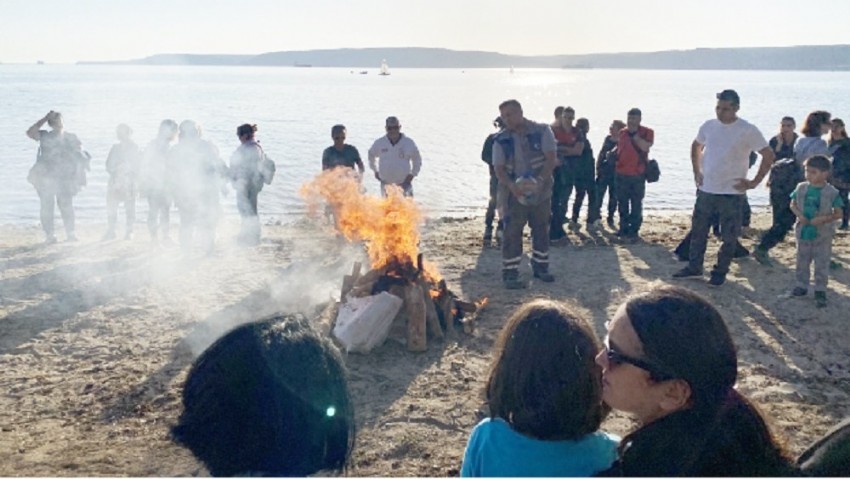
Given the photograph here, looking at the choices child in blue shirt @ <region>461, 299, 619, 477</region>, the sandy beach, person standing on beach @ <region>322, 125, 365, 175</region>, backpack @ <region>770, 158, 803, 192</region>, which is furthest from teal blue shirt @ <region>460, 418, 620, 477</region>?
person standing on beach @ <region>322, 125, 365, 175</region>

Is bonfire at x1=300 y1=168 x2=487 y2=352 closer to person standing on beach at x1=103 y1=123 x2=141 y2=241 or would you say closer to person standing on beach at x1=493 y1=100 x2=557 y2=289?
person standing on beach at x1=493 y1=100 x2=557 y2=289

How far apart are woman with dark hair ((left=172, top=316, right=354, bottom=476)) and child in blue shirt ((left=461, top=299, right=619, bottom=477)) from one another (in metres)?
0.57

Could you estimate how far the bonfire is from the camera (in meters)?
7.16

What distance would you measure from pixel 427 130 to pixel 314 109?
2090cm

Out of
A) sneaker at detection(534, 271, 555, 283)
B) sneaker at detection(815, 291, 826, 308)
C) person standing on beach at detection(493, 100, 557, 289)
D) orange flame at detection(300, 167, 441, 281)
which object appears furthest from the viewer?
sneaker at detection(534, 271, 555, 283)

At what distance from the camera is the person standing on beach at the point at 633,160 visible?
1136 cm

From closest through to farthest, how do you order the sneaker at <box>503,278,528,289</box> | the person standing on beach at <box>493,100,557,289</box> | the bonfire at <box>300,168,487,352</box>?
the bonfire at <box>300,168,487,352</box>, the person standing on beach at <box>493,100,557,289</box>, the sneaker at <box>503,278,528,289</box>

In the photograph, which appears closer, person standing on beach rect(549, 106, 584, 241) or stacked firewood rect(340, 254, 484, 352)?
stacked firewood rect(340, 254, 484, 352)

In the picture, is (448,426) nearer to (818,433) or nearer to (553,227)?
(818,433)

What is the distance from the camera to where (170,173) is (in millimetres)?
11656

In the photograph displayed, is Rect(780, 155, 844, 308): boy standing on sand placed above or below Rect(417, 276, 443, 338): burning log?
above

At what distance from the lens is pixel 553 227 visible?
12.1 meters

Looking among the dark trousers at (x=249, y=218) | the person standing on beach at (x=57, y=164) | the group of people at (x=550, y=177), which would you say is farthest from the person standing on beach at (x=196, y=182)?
the group of people at (x=550, y=177)

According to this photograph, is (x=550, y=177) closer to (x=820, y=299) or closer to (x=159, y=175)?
(x=820, y=299)
